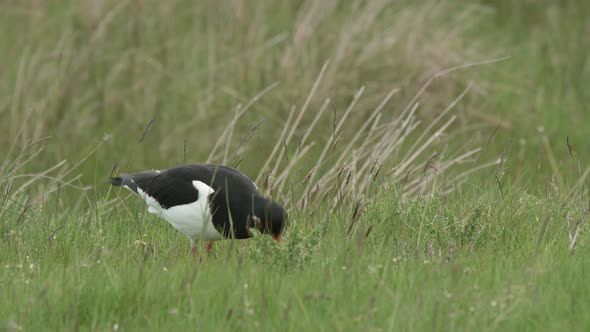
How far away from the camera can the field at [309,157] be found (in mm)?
4527

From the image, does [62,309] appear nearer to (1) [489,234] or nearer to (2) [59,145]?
(1) [489,234]

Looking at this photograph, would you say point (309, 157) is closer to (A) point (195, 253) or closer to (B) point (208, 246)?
(B) point (208, 246)

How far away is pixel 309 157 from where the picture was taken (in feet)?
27.7

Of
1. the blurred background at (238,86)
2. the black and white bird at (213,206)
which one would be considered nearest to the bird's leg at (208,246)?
the black and white bird at (213,206)

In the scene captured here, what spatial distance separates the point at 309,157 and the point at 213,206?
283cm

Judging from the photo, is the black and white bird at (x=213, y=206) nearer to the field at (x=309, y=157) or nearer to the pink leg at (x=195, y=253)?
the pink leg at (x=195, y=253)

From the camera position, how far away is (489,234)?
18.3ft

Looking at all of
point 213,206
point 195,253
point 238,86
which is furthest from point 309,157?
point 195,253

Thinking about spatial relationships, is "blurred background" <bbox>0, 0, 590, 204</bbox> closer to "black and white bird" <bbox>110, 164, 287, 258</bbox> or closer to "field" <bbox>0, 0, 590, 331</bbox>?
"field" <bbox>0, 0, 590, 331</bbox>

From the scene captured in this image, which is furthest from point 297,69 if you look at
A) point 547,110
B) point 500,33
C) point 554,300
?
point 554,300

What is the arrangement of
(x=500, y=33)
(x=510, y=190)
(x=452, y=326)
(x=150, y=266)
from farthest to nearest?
(x=500, y=33) → (x=510, y=190) → (x=150, y=266) → (x=452, y=326)

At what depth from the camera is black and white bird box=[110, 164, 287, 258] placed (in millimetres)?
5422

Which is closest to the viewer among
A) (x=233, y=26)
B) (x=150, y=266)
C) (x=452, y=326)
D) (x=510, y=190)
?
(x=452, y=326)

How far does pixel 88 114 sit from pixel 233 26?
1.78m
